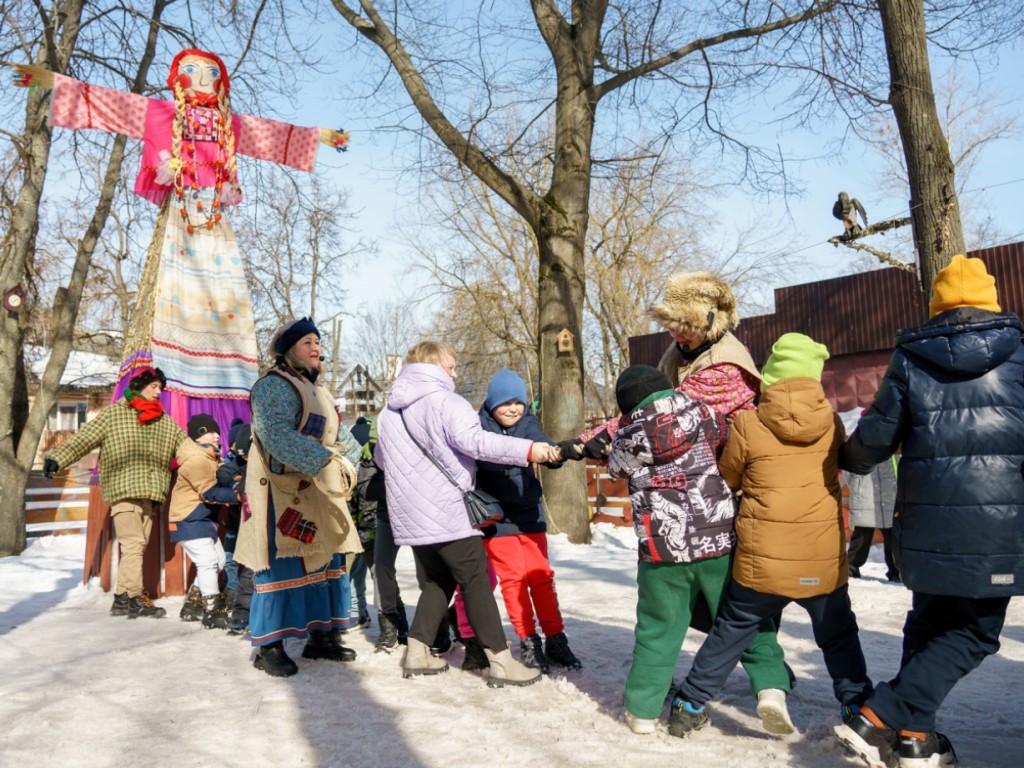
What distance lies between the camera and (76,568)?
30.0 feet

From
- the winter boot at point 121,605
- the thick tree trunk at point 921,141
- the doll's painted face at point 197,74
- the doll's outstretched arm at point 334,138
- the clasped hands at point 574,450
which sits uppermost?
the doll's painted face at point 197,74

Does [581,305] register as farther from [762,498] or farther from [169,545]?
[762,498]

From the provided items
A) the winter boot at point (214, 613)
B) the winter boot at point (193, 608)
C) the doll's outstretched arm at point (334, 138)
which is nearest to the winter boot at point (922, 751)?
the winter boot at point (214, 613)

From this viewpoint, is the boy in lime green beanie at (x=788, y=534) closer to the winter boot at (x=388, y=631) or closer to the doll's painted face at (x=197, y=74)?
the winter boot at (x=388, y=631)

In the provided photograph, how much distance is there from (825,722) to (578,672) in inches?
52.8

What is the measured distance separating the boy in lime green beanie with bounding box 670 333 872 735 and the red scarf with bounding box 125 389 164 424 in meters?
4.73

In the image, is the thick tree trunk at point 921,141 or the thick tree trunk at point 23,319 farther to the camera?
the thick tree trunk at point 23,319

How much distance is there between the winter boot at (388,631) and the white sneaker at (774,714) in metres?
2.44

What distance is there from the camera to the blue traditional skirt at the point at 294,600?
4699mm

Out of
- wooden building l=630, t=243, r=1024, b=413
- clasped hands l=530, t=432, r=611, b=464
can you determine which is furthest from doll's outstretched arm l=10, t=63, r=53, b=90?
wooden building l=630, t=243, r=1024, b=413

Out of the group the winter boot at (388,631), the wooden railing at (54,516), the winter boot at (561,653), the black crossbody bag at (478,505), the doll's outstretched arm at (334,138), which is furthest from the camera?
the wooden railing at (54,516)

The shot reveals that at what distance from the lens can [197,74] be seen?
864 cm

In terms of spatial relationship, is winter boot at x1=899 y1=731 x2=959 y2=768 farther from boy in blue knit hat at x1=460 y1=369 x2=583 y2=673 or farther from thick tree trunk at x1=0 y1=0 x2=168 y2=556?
thick tree trunk at x1=0 y1=0 x2=168 y2=556

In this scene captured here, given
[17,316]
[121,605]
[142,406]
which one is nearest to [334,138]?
[142,406]
